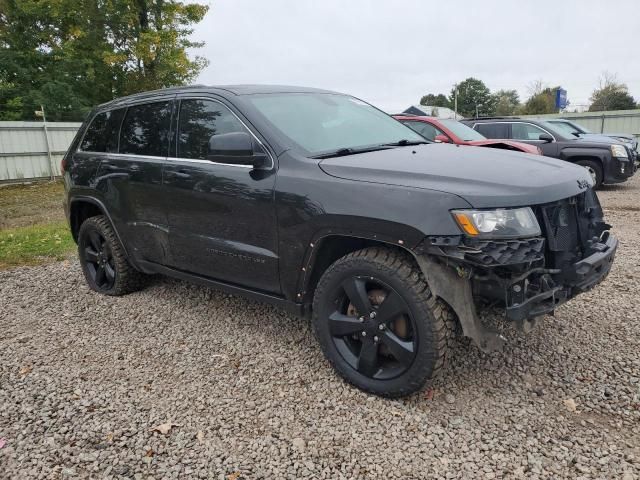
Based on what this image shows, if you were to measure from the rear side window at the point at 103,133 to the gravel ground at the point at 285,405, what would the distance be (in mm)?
1532

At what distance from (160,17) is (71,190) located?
1940cm

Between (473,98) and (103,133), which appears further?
(473,98)

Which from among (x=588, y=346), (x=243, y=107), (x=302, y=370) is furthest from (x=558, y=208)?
(x=243, y=107)

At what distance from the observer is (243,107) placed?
326 cm

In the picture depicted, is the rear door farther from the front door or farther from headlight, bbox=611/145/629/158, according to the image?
headlight, bbox=611/145/629/158

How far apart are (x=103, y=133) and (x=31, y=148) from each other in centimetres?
1319

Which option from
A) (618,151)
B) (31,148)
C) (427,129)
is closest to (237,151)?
(427,129)

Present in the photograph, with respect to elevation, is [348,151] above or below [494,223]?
above

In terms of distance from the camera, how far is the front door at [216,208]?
3.09 m

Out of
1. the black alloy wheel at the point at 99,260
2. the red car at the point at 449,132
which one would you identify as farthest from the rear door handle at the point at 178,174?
the red car at the point at 449,132

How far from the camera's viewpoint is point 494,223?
2.34m

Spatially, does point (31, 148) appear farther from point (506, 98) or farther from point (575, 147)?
point (506, 98)

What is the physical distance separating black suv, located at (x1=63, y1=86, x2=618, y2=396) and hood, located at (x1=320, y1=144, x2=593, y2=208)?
0.03ft

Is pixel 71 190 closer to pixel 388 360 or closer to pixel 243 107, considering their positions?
pixel 243 107
